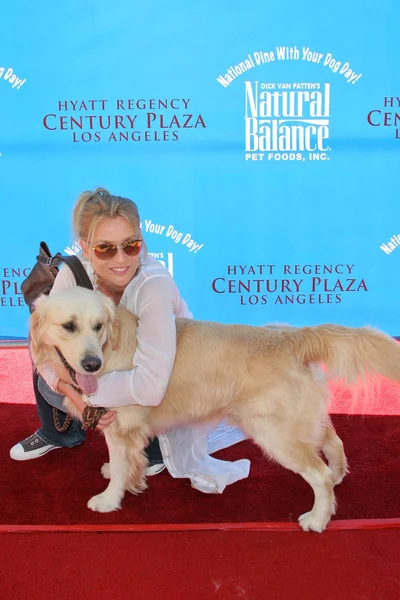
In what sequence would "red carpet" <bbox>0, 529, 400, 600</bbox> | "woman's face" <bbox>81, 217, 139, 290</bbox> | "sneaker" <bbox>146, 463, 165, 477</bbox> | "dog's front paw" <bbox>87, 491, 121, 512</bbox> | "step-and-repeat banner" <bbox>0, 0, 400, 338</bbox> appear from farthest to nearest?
"step-and-repeat banner" <bbox>0, 0, 400, 338</bbox> < "sneaker" <bbox>146, 463, 165, 477</bbox> < "dog's front paw" <bbox>87, 491, 121, 512</bbox> < "woman's face" <bbox>81, 217, 139, 290</bbox> < "red carpet" <bbox>0, 529, 400, 600</bbox>

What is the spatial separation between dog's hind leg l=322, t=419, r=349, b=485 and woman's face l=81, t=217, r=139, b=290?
1304mm

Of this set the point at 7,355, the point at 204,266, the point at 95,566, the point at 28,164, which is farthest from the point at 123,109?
the point at 95,566

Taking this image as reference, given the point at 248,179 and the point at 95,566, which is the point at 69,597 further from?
the point at 248,179

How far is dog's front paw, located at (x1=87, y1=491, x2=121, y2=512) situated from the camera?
2619mm

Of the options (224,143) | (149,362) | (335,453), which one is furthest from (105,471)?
(224,143)

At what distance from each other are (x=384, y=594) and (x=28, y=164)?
4406mm

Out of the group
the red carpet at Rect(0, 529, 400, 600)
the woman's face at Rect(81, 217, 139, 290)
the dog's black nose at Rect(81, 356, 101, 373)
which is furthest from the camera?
the woman's face at Rect(81, 217, 139, 290)

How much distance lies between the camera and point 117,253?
8.21ft

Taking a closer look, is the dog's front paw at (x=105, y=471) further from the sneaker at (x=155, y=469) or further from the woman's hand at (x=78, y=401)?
the woman's hand at (x=78, y=401)

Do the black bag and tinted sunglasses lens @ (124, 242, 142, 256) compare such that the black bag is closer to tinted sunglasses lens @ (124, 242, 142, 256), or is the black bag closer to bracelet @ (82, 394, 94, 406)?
tinted sunglasses lens @ (124, 242, 142, 256)

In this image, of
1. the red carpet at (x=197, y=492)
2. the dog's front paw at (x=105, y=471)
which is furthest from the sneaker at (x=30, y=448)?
the dog's front paw at (x=105, y=471)

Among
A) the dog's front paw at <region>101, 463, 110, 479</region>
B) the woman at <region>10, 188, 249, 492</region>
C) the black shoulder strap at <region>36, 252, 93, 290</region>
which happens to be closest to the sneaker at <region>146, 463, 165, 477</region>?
the woman at <region>10, 188, 249, 492</region>

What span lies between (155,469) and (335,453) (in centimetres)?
104

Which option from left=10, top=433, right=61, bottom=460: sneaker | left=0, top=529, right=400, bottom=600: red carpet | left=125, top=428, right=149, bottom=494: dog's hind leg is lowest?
left=0, top=529, right=400, bottom=600: red carpet
